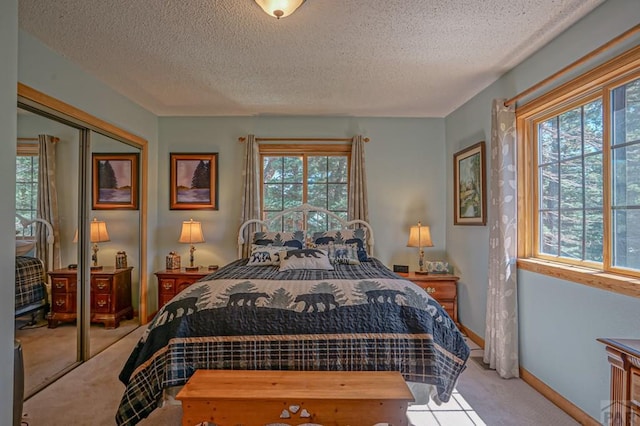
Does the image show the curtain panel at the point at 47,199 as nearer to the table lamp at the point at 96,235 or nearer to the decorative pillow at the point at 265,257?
the table lamp at the point at 96,235

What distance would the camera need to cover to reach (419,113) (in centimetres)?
434

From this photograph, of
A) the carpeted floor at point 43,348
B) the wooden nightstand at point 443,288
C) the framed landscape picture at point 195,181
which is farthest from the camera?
the framed landscape picture at point 195,181

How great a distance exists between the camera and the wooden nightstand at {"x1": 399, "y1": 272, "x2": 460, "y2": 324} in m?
3.86

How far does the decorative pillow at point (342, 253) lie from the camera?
3.43m

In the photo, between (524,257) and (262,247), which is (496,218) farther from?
(262,247)

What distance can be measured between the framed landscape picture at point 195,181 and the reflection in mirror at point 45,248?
1433 millimetres

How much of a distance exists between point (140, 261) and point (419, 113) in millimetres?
3893

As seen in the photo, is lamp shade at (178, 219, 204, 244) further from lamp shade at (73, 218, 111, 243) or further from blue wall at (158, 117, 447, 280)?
lamp shade at (73, 218, 111, 243)

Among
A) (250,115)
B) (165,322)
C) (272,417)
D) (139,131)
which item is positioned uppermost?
(250,115)

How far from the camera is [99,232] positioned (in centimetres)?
334

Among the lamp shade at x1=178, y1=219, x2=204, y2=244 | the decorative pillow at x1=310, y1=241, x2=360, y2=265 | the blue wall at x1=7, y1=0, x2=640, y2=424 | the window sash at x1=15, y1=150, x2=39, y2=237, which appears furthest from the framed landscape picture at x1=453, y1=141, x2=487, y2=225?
the window sash at x1=15, y1=150, x2=39, y2=237

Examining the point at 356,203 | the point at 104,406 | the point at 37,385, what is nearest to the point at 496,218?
the point at 356,203

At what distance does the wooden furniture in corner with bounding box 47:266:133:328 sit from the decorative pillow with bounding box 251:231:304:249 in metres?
1.51

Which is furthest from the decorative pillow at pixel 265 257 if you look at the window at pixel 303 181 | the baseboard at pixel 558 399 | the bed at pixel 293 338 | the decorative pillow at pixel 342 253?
the baseboard at pixel 558 399
